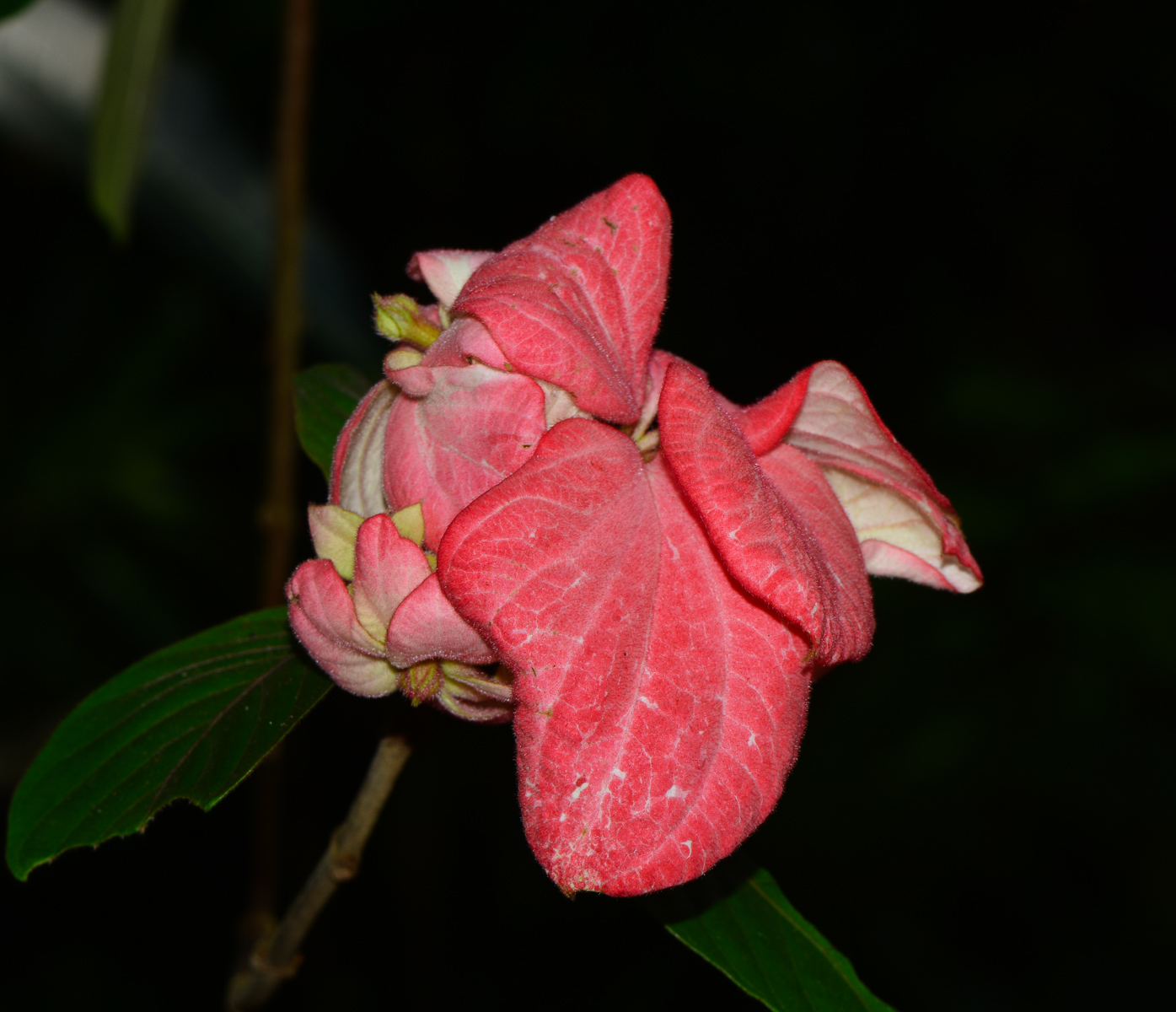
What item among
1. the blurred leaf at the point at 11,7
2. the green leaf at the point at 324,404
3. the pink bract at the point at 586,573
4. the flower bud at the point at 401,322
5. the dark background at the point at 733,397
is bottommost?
the dark background at the point at 733,397

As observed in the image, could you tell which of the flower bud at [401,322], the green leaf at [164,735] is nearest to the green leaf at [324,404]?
the green leaf at [164,735]

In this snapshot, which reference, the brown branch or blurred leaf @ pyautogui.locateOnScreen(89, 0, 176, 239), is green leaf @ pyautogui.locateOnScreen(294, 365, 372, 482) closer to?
the brown branch

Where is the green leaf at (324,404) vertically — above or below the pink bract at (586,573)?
below

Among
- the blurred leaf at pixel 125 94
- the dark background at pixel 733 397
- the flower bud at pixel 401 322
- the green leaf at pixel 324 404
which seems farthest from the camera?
the dark background at pixel 733 397

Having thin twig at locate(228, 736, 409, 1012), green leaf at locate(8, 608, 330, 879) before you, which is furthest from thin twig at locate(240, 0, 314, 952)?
green leaf at locate(8, 608, 330, 879)

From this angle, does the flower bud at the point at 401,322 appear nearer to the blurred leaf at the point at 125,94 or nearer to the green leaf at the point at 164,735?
the green leaf at the point at 164,735

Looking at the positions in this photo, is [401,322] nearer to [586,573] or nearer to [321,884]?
[586,573]
